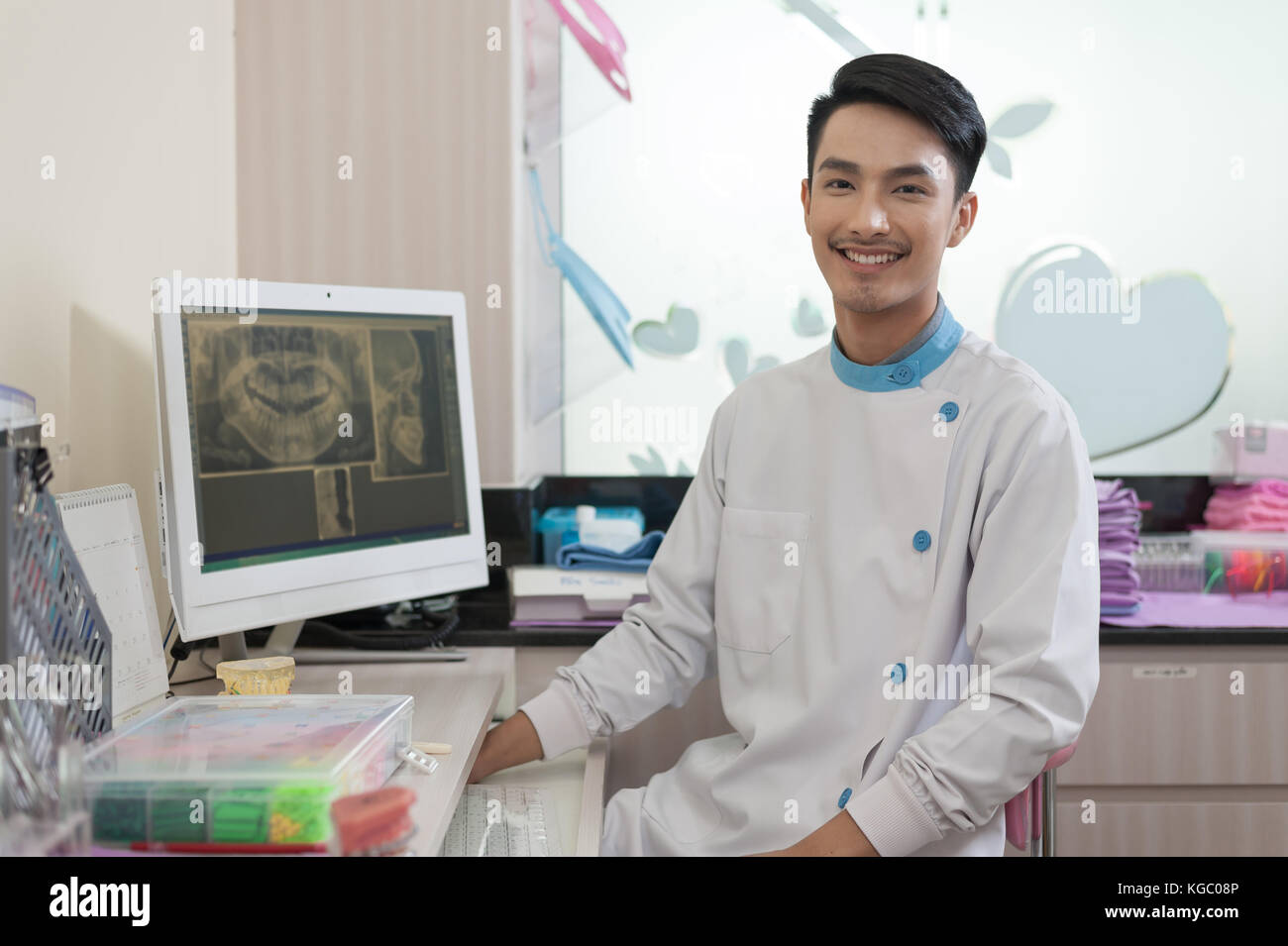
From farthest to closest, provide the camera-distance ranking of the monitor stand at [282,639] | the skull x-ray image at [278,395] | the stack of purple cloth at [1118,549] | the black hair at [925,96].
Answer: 1. the stack of purple cloth at [1118,549]
2. the monitor stand at [282,639]
3. the skull x-ray image at [278,395]
4. the black hair at [925,96]

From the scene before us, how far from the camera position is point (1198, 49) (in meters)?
2.43

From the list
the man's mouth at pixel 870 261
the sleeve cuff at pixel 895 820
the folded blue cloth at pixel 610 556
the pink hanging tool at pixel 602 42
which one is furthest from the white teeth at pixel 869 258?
the pink hanging tool at pixel 602 42

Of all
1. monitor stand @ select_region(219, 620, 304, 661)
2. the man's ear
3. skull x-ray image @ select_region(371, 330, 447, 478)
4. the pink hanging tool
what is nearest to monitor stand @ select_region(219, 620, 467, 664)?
monitor stand @ select_region(219, 620, 304, 661)

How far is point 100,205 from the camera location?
1.50 meters

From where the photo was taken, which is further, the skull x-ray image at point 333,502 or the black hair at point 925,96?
the skull x-ray image at point 333,502

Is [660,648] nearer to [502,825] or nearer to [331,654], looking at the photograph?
[502,825]

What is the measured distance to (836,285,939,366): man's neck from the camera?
147cm

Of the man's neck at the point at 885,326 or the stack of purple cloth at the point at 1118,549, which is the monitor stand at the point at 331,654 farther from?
the stack of purple cloth at the point at 1118,549

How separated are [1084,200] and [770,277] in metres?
0.72

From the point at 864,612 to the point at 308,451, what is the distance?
836 millimetres

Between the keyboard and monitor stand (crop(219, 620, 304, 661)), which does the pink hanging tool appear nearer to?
monitor stand (crop(219, 620, 304, 661))

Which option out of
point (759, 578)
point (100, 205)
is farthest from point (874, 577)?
point (100, 205)

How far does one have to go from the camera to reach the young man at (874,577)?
1.23 metres
